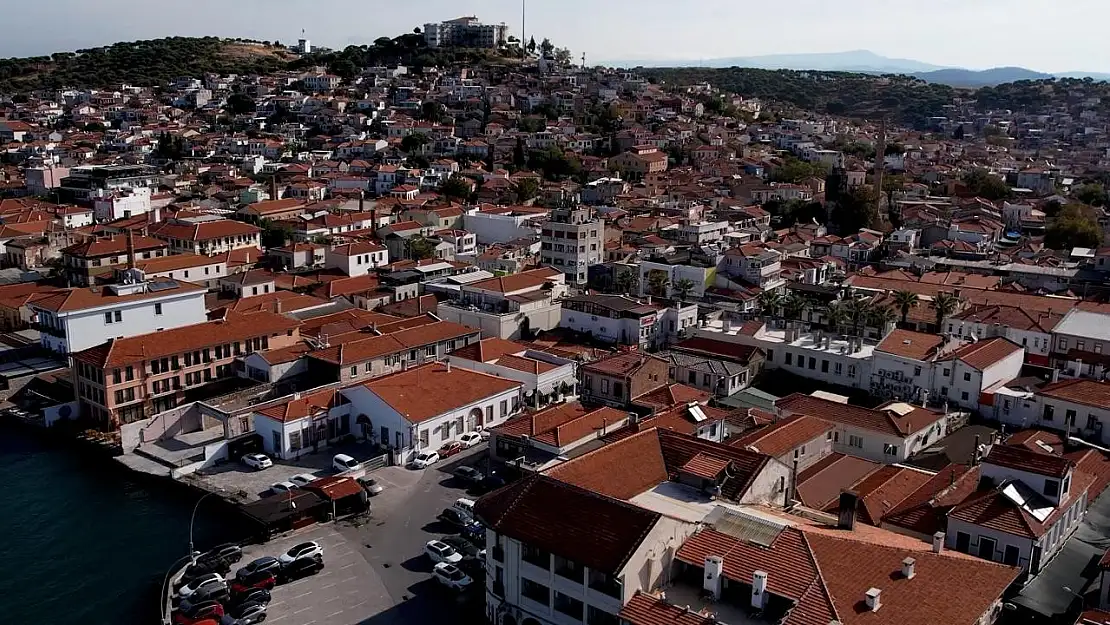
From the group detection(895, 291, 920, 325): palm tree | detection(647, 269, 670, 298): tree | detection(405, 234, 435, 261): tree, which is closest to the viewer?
detection(895, 291, 920, 325): palm tree

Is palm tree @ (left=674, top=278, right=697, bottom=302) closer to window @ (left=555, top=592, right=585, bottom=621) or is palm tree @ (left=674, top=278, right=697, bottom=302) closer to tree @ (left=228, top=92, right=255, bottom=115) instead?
window @ (left=555, top=592, right=585, bottom=621)

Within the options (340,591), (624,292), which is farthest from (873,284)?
(340,591)

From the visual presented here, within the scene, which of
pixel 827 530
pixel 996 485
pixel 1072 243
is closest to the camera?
pixel 827 530

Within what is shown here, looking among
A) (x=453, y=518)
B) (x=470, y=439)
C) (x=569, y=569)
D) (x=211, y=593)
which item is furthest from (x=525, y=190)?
(x=569, y=569)

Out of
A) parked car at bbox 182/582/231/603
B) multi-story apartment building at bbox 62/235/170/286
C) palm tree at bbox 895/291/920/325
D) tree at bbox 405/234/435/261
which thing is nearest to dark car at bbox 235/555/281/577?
parked car at bbox 182/582/231/603

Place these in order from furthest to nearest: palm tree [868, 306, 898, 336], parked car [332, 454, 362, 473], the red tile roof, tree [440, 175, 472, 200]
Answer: tree [440, 175, 472, 200] → palm tree [868, 306, 898, 336] → parked car [332, 454, 362, 473] → the red tile roof

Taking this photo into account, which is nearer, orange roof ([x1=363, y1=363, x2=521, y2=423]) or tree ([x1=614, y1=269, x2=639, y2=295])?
orange roof ([x1=363, y1=363, x2=521, y2=423])

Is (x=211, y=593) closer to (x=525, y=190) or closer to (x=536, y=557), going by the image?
(x=536, y=557)

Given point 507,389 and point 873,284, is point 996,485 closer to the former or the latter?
point 507,389
